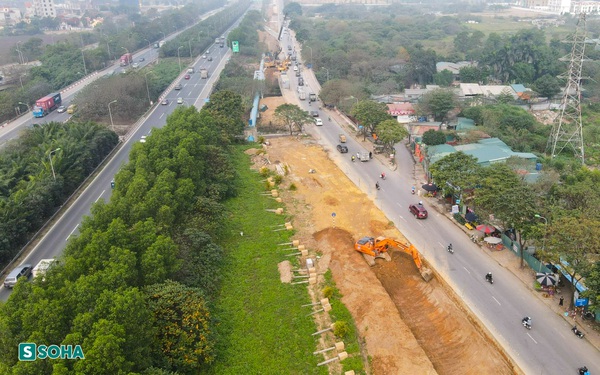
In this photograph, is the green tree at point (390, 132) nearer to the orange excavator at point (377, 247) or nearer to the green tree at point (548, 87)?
the orange excavator at point (377, 247)

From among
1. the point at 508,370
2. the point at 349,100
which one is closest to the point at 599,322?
the point at 508,370

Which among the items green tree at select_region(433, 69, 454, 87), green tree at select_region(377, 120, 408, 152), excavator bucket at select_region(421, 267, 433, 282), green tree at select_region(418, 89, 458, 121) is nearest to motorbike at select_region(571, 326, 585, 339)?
excavator bucket at select_region(421, 267, 433, 282)

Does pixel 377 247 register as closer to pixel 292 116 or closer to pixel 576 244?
pixel 576 244

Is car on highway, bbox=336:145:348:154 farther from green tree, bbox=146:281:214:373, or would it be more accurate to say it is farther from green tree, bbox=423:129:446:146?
green tree, bbox=146:281:214:373

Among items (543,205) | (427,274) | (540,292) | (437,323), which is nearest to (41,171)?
(427,274)

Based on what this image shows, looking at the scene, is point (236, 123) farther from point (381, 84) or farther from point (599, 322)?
point (599, 322)

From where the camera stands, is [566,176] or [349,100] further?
[349,100]
